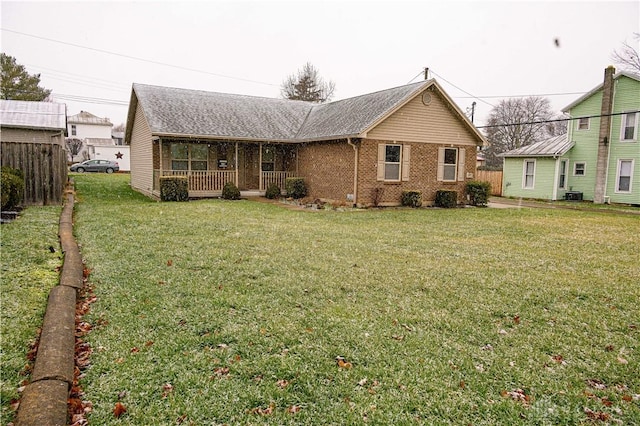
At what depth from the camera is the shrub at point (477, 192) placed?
18.1m

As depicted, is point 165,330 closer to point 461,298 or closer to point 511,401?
point 511,401

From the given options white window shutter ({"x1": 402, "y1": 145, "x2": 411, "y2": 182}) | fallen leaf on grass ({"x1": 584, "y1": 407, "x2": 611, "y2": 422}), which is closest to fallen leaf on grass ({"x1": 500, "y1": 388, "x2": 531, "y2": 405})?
fallen leaf on grass ({"x1": 584, "y1": 407, "x2": 611, "y2": 422})

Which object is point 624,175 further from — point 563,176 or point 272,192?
point 272,192

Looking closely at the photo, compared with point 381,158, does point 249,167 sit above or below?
below

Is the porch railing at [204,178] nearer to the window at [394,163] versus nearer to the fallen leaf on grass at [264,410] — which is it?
the window at [394,163]

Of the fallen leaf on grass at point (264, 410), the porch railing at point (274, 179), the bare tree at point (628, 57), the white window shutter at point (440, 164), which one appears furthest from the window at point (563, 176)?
the fallen leaf on grass at point (264, 410)

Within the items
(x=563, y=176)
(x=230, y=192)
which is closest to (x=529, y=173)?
(x=563, y=176)

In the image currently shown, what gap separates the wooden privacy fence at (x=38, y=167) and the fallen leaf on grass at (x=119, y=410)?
10936mm

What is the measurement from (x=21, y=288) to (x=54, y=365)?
2.34 metres

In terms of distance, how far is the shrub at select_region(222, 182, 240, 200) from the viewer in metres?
17.5

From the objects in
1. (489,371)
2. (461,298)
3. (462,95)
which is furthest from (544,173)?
(489,371)

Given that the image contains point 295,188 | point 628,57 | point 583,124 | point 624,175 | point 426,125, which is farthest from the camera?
point 628,57

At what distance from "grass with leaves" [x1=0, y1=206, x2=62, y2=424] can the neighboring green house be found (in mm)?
21850

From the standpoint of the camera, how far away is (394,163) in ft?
53.7
